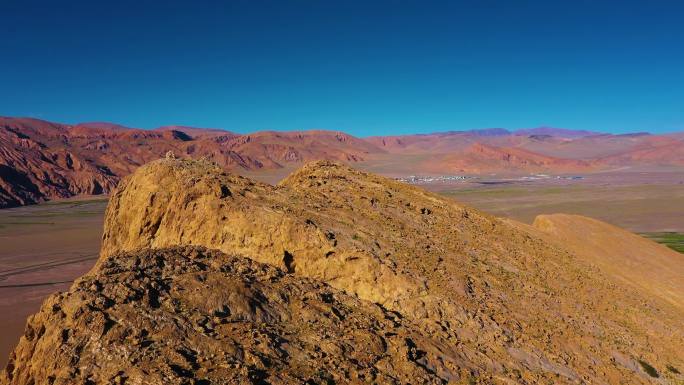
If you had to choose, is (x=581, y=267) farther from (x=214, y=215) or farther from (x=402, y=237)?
(x=214, y=215)

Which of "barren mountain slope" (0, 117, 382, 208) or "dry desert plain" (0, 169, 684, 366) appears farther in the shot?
"barren mountain slope" (0, 117, 382, 208)

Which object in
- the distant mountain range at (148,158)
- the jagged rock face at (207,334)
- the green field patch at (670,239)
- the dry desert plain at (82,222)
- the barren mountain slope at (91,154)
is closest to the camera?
the jagged rock face at (207,334)

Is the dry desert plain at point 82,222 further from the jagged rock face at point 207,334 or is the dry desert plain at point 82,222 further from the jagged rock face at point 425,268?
the jagged rock face at point 207,334

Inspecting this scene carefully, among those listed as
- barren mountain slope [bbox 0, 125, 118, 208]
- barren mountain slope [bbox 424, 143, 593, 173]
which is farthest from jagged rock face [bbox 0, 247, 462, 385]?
barren mountain slope [bbox 424, 143, 593, 173]

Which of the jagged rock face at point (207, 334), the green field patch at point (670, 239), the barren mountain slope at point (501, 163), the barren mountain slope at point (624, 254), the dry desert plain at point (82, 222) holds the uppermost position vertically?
the barren mountain slope at point (501, 163)

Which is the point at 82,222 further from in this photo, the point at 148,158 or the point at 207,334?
the point at 148,158

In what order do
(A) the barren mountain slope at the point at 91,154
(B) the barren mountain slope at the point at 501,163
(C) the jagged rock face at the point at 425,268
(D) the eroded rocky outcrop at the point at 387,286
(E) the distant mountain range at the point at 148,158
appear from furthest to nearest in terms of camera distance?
(B) the barren mountain slope at the point at 501,163 → (E) the distant mountain range at the point at 148,158 → (A) the barren mountain slope at the point at 91,154 → (C) the jagged rock face at the point at 425,268 → (D) the eroded rocky outcrop at the point at 387,286

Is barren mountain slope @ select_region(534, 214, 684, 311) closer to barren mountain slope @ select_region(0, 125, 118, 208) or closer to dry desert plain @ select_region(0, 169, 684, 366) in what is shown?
dry desert plain @ select_region(0, 169, 684, 366)

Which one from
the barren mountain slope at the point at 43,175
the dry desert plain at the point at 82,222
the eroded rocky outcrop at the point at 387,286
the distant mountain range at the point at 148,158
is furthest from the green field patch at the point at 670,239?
the barren mountain slope at the point at 43,175
